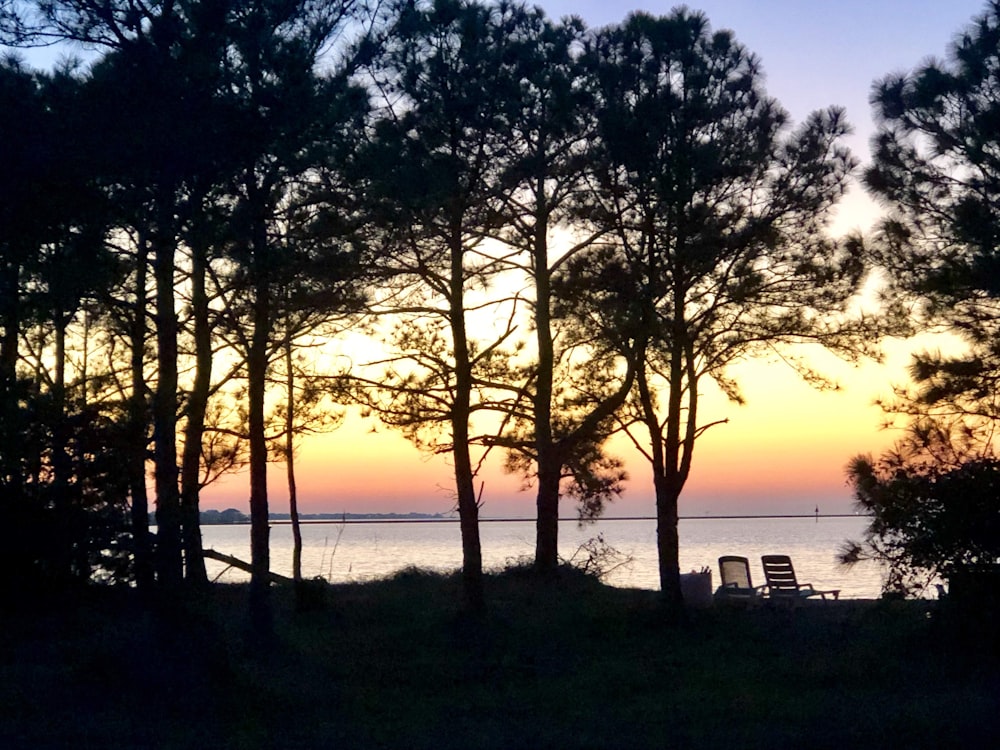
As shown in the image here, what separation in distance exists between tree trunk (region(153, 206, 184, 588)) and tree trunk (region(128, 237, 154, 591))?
0.25 meters

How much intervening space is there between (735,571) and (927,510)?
7393mm

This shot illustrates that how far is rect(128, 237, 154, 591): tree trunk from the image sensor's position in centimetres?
1140

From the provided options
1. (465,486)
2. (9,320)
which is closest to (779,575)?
(465,486)

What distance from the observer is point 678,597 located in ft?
45.5

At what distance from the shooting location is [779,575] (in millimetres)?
16641

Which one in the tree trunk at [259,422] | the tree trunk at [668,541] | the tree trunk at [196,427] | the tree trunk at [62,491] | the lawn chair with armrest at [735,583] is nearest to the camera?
the tree trunk at [259,422]

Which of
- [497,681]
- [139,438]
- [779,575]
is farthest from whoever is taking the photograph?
[779,575]

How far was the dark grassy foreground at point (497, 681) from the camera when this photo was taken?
298 inches

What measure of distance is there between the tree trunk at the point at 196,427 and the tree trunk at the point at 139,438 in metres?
0.51

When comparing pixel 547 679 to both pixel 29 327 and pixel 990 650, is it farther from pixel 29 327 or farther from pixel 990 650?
pixel 29 327

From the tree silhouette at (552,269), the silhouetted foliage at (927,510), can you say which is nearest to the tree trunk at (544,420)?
the tree silhouette at (552,269)

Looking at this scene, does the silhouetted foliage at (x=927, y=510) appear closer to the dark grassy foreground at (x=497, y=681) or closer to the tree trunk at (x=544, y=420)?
the dark grassy foreground at (x=497, y=681)

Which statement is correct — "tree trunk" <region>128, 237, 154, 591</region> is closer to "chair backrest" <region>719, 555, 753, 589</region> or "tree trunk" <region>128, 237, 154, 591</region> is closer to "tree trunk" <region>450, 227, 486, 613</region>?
"tree trunk" <region>450, 227, 486, 613</region>

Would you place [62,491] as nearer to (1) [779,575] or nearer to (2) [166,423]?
(2) [166,423]
